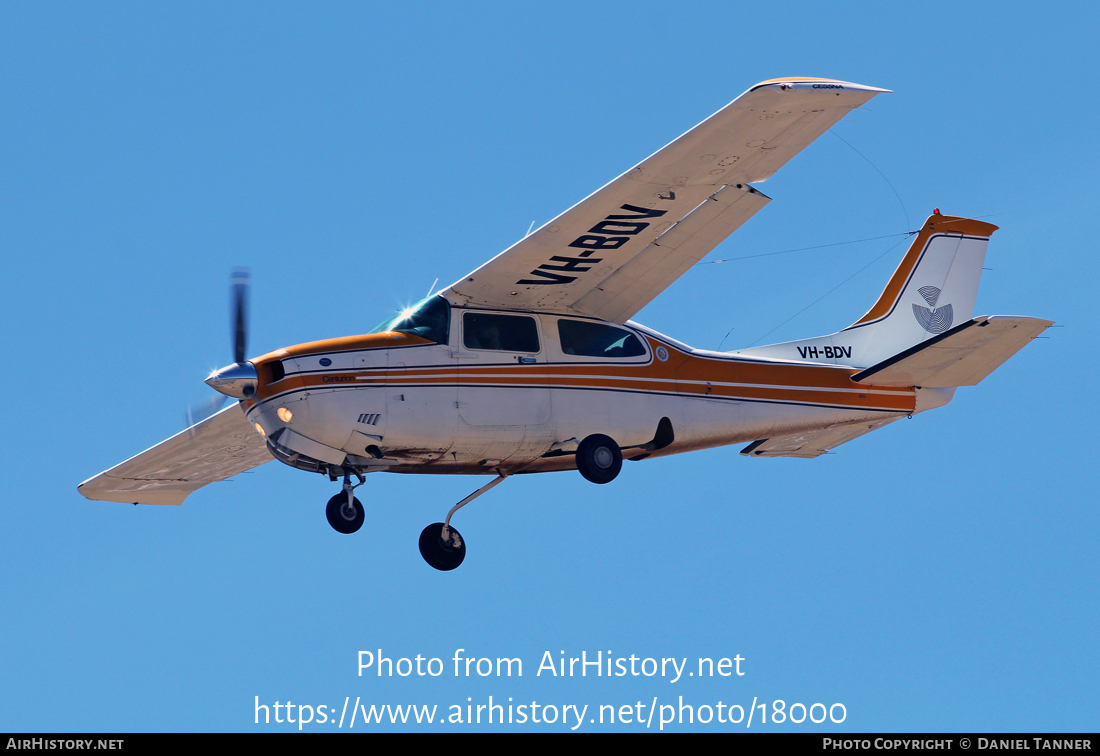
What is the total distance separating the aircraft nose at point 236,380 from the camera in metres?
14.0

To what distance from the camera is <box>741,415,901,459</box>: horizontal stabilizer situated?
18047 mm

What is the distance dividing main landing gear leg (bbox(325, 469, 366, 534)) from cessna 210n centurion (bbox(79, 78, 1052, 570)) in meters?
0.01

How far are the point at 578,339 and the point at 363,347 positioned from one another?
272cm

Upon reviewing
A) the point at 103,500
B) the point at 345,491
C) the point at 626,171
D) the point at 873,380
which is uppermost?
the point at 626,171

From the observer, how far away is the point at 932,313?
1992cm

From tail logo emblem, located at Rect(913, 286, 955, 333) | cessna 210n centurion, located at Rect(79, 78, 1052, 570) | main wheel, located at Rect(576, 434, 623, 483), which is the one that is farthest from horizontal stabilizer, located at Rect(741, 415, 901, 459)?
main wheel, located at Rect(576, 434, 623, 483)

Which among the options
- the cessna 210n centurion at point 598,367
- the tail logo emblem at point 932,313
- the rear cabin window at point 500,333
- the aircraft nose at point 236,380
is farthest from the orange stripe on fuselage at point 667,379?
the tail logo emblem at point 932,313

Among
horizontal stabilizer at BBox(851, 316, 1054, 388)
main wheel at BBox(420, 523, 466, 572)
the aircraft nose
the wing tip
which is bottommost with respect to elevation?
main wheel at BBox(420, 523, 466, 572)

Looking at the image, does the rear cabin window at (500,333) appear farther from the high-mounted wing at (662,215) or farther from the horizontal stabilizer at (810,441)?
the horizontal stabilizer at (810,441)

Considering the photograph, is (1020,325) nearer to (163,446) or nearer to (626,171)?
(626,171)

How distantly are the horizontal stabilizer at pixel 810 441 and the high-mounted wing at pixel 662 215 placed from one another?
3.22 m

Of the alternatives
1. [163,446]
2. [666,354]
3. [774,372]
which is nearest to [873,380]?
[774,372]

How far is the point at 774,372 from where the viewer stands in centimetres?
1733

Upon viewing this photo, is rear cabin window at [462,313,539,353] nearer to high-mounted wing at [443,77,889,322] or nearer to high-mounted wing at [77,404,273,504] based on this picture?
high-mounted wing at [443,77,889,322]
